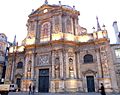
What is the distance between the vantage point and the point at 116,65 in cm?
2167

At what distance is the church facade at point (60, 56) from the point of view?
2017 centimetres

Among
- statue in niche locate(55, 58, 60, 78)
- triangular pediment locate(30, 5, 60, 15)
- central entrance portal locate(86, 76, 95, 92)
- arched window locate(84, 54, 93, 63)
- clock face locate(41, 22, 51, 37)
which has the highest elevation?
triangular pediment locate(30, 5, 60, 15)

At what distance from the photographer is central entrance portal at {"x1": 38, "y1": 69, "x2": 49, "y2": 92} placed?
70.7ft

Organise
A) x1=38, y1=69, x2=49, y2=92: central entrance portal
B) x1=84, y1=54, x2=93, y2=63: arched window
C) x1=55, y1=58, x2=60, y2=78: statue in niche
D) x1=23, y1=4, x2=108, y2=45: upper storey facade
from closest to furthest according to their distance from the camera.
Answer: x1=55, y1=58, x2=60, y2=78: statue in niche < x1=84, y1=54, x2=93, y2=63: arched window < x1=38, y1=69, x2=49, y2=92: central entrance portal < x1=23, y1=4, x2=108, y2=45: upper storey facade

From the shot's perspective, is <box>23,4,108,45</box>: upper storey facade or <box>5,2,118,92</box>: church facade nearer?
<box>5,2,118,92</box>: church facade

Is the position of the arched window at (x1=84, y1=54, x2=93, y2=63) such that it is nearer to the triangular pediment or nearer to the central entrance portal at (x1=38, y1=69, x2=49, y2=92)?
the central entrance portal at (x1=38, y1=69, x2=49, y2=92)

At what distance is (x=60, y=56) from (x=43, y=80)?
4239 mm

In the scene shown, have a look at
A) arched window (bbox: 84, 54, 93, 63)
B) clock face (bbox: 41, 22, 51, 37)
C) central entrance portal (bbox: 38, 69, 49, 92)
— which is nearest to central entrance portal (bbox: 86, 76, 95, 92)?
arched window (bbox: 84, 54, 93, 63)

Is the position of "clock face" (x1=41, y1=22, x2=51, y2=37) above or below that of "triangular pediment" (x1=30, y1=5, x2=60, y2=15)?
below

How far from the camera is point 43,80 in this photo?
2209 centimetres

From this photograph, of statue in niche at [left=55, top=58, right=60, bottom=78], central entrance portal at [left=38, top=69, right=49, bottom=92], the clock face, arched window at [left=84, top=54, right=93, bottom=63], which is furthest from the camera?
the clock face

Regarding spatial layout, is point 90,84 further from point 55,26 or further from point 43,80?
point 55,26

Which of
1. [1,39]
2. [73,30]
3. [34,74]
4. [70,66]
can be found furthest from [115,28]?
[1,39]

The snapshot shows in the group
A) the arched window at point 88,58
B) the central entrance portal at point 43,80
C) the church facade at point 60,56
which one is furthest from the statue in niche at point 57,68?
the arched window at point 88,58
